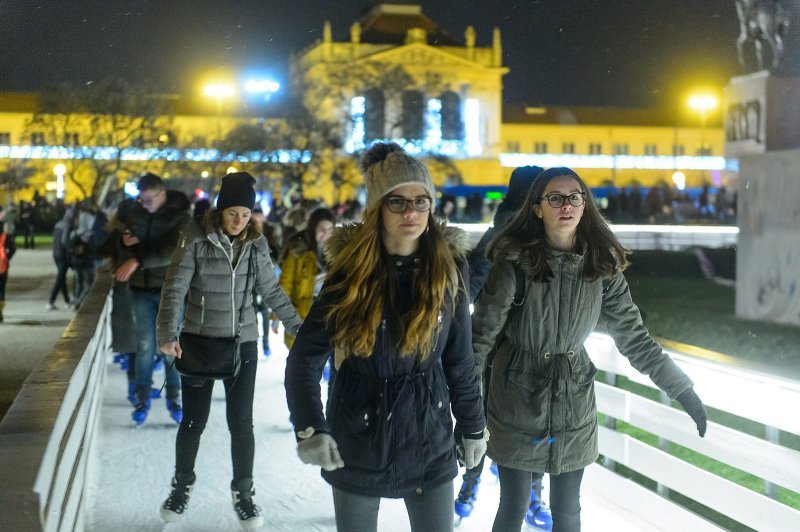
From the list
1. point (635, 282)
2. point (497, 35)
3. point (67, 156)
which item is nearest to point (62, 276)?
point (635, 282)

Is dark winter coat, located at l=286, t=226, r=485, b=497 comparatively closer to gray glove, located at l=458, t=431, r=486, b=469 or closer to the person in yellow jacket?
gray glove, located at l=458, t=431, r=486, b=469

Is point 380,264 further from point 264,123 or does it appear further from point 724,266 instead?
point 264,123

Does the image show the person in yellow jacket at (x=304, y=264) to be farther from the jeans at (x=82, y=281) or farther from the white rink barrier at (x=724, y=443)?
the jeans at (x=82, y=281)

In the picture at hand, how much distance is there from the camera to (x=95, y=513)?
4.91m

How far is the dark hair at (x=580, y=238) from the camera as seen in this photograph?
341 centimetres

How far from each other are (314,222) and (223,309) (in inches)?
86.9

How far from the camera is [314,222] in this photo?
23.0ft

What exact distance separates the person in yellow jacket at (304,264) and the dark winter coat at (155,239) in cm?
78

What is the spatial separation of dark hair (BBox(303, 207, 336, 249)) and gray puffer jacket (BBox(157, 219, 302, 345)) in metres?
2.03

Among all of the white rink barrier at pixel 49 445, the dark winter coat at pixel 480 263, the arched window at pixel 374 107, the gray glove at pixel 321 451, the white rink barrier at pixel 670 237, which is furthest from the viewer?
the arched window at pixel 374 107

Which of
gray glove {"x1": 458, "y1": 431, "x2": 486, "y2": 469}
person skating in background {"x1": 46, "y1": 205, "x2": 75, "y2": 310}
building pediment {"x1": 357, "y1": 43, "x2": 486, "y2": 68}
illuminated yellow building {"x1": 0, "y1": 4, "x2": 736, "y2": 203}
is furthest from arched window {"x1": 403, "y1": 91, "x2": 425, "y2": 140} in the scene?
gray glove {"x1": 458, "y1": 431, "x2": 486, "y2": 469}

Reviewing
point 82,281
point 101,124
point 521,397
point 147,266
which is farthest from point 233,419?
point 101,124

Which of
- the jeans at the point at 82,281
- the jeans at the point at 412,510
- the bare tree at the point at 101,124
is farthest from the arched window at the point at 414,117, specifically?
the jeans at the point at 412,510

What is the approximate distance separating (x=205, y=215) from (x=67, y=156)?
4078 centimetres
